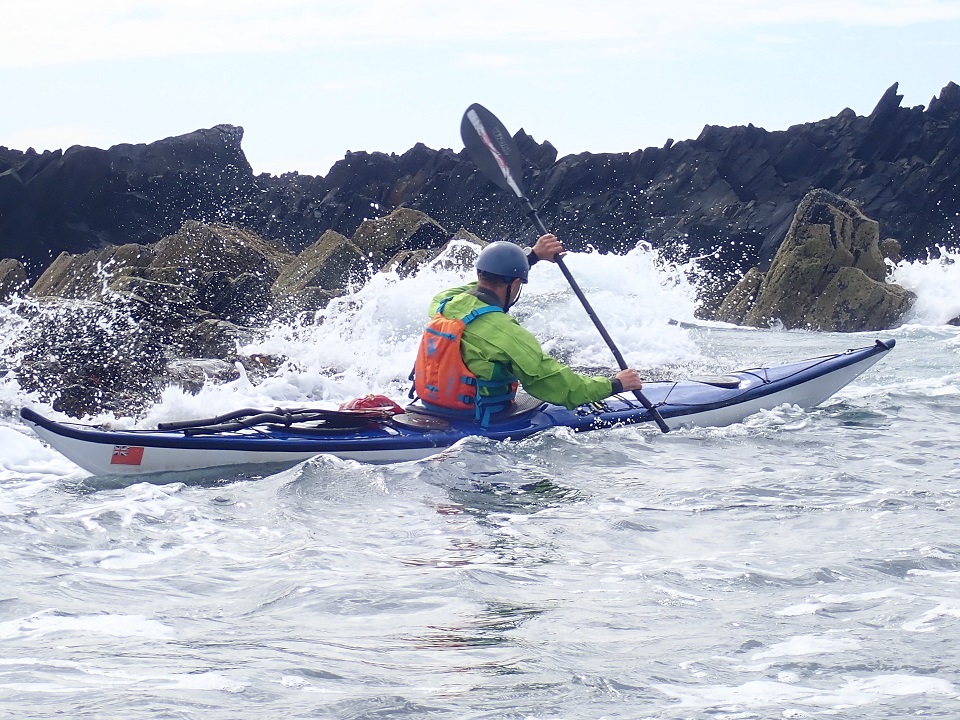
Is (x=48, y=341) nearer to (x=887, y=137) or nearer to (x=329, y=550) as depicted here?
(x=329, y=550)

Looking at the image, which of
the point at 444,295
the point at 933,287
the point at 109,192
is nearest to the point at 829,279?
the point at 933,287

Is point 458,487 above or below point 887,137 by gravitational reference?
below

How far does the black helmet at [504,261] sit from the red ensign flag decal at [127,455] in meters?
1.92

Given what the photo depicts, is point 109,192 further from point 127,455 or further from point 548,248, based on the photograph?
point 127,455

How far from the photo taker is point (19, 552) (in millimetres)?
3912

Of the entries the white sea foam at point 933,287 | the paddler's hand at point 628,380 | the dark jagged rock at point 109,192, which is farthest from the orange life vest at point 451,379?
the dark jagged rock at point 109,192

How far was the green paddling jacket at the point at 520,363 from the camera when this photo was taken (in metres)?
5.35

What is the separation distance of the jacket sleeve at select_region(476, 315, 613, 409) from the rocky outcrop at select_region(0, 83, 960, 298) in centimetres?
2134

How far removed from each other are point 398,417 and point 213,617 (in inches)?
96.8

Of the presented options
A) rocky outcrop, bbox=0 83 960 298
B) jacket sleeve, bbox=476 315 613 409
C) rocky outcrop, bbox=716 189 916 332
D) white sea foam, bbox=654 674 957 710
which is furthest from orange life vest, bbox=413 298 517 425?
rocky outcrop, bbox=0 83 960 298

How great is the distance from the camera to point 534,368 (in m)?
5.34

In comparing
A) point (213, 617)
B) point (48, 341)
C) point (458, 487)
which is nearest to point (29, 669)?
point (213, 617)

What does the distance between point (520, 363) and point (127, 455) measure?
1.95m

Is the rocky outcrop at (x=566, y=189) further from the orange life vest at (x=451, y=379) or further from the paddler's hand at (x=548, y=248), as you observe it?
the orange life vest at (x=451, y=379)
